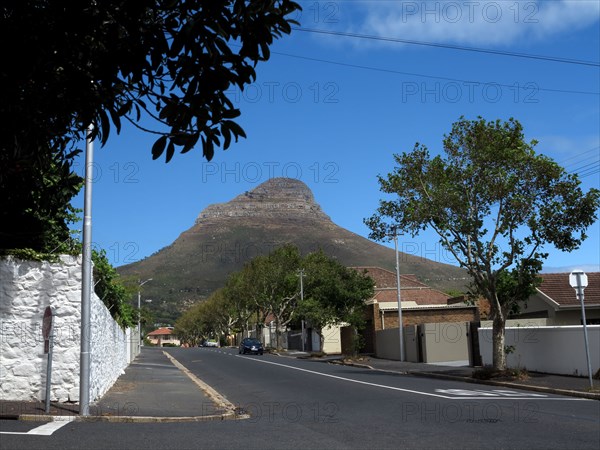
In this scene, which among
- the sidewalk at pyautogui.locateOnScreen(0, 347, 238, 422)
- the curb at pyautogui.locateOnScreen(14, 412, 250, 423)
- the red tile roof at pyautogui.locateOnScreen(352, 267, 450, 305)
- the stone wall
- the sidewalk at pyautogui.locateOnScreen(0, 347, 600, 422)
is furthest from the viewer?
the red tile roof at pyautogui.locateOnScreen(352, 267, 450, 305)

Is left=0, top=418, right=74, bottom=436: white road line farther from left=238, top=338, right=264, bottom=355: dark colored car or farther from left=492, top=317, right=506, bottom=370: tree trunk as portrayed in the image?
left=238, top=338, right=264, bottom=355: dark colored car

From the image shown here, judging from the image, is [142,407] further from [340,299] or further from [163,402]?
[340,299]

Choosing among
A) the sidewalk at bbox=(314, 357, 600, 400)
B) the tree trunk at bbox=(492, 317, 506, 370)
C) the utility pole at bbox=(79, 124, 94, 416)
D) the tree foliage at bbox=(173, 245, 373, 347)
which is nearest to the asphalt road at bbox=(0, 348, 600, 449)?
the sidewalk at bbox=(314, 357, 600, 400)

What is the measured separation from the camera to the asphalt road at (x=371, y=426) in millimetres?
9844

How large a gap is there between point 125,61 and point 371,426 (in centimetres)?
881

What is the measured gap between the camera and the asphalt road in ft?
32.3

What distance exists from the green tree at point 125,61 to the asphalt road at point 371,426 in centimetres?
574

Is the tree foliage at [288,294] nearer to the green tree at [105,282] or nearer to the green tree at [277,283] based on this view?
the green tree at [277,283]

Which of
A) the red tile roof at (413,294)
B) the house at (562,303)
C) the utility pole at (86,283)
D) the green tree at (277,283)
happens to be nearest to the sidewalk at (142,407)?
the utility pole at (86,283)

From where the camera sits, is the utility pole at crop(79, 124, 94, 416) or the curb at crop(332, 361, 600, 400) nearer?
the utility pole at crop(79, 124, 94, 416)

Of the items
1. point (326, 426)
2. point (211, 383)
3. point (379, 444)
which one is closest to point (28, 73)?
point (379, 444)

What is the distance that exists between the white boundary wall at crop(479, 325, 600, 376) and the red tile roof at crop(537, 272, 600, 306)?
862 cm

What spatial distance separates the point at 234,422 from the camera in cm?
1276

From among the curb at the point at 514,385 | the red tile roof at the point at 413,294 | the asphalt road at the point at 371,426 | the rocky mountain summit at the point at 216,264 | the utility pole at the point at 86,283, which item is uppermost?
the rocky mountain summit at the point at 216,264
